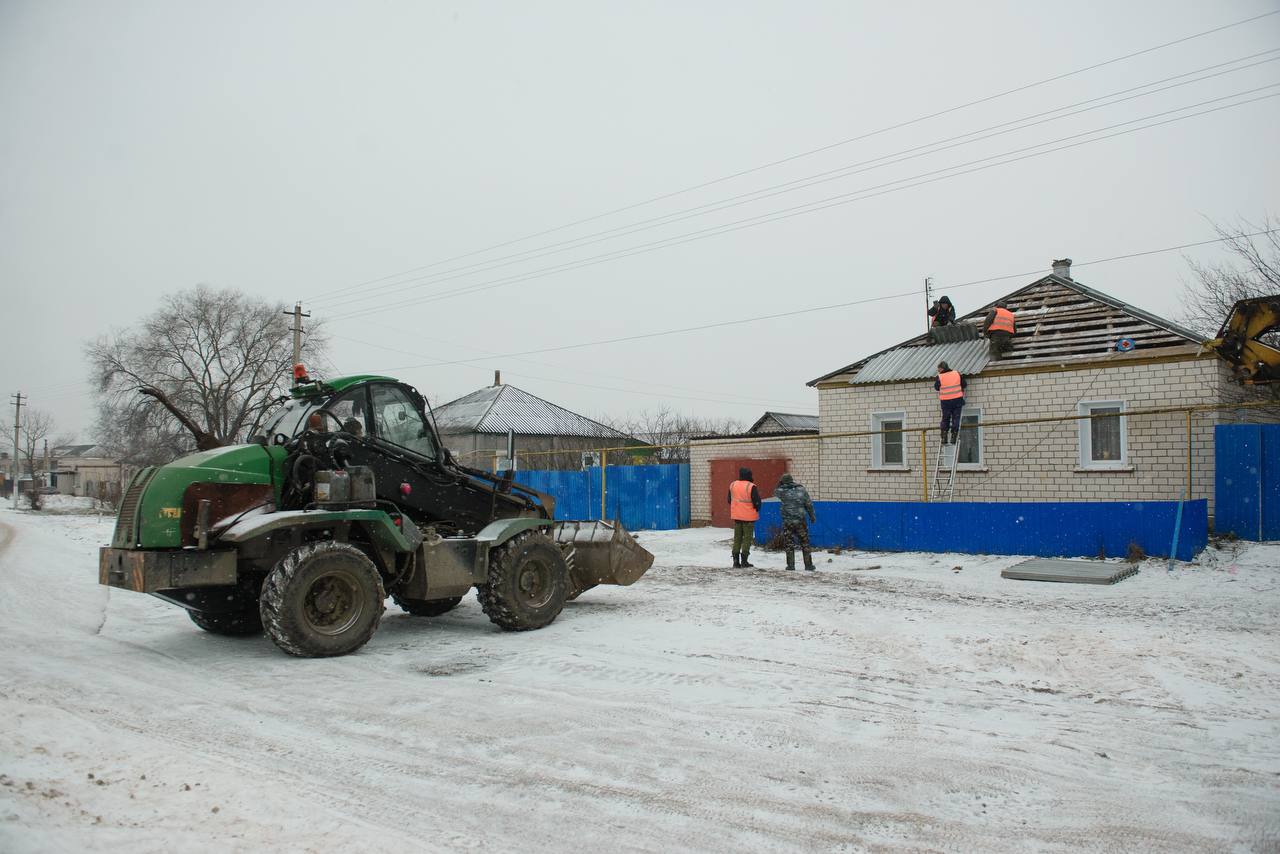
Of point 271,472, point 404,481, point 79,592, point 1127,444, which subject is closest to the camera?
point 271,472

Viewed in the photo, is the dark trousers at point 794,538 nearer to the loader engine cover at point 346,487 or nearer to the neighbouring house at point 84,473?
the loader engine cover at point 346,487

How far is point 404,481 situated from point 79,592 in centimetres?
619

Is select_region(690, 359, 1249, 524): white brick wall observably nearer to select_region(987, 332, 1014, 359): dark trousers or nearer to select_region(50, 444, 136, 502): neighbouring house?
select_region(987, 332, 1014, 359): dark trousers

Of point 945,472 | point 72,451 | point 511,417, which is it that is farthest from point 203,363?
point 72,451

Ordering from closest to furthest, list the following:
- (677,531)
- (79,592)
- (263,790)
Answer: (263,790)
(79,592)
(677,531)

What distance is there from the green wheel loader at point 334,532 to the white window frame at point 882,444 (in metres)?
10.9

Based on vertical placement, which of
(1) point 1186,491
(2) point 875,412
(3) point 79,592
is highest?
(2) point 875,412

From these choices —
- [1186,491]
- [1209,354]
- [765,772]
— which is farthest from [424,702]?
[1209,354]

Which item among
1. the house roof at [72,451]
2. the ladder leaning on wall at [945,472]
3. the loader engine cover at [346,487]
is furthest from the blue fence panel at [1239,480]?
the house roof at [72,451]

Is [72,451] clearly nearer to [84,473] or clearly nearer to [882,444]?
[84,473]

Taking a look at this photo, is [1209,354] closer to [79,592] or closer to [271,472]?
[271,472]

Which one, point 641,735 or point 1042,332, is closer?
point 641,735

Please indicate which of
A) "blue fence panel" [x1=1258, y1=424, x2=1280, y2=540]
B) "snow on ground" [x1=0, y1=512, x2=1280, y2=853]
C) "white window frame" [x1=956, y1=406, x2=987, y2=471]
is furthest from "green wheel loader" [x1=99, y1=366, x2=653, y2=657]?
"white window frame" [x1=956, y1=406, x2=987, y2=471]

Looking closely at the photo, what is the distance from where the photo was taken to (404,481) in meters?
8.37
